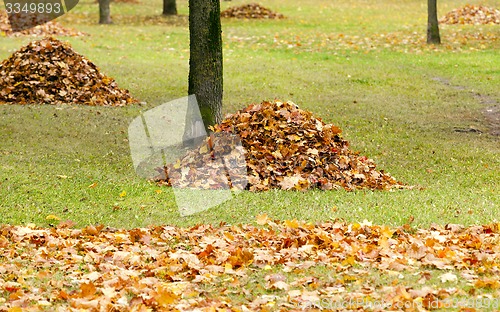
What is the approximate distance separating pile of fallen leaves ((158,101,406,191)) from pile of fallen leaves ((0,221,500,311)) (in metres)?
1.88

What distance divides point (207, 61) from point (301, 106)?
4.75 m

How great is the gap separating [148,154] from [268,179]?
2442 millimetres

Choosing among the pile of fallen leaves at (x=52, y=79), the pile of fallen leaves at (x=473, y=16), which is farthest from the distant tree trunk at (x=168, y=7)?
the pile of fallen leaves at (x=52, y=79)

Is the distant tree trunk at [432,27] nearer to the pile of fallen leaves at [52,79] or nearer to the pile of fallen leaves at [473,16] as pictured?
the pile of fallen leaves at [473,16]

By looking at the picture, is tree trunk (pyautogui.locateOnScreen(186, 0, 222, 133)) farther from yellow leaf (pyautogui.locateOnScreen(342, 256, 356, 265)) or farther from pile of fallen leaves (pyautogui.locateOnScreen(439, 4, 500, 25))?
pile of fallen leaves (pyautogui.locateOnScreen(439, 4, 500, 25))

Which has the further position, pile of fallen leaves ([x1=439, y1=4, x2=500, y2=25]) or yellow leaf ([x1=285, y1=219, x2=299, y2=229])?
pile of fallen leaves ([x1=439, y1=4, x2=500, y2=25])

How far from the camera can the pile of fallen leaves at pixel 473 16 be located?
29.1m

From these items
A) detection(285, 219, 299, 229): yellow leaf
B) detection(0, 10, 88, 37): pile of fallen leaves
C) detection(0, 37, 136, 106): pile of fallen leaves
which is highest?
detection(0, 10, 88, 37): pile of fallen leaves

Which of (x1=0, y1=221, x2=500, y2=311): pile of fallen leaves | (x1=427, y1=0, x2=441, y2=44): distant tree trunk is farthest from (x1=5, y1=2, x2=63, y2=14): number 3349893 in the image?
(x1=0, y1=221, x2=500, y2=311): pile of fallen leaves

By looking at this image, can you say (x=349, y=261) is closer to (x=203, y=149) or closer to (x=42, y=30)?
(x=203, y=149)

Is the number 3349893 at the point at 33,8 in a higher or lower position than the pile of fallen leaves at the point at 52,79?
higher

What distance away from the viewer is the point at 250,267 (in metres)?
7.07

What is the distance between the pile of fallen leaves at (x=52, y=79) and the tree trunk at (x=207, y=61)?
4.09 metres

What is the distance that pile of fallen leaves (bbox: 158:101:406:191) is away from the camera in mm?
10562
